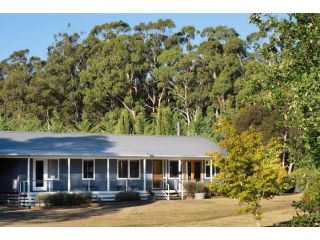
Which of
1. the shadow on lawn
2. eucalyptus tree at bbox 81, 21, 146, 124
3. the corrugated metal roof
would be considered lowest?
the shadow on lawn

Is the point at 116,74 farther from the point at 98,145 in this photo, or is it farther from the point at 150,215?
the point at 150,215

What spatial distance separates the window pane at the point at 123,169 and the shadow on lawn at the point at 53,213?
137 inches

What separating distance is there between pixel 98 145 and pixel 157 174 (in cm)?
405

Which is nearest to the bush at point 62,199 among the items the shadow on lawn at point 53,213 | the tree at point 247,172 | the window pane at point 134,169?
the shadow on lawn at point 53,213

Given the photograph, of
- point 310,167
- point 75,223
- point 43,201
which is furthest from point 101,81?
point 310,167

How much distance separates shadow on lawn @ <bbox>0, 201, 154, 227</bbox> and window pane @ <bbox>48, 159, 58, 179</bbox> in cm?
370

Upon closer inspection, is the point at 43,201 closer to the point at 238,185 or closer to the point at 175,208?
the point at 175,208

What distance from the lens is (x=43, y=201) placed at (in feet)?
110

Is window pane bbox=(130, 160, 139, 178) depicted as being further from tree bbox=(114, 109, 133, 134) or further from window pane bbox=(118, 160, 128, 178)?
tree bbox=(114, 109, 133, 134)

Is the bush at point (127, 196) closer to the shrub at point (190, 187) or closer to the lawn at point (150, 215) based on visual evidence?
the lawn at point (150, 215)

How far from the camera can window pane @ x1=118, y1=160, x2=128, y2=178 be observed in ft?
127

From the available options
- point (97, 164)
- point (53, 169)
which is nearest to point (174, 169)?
point (97, 164)

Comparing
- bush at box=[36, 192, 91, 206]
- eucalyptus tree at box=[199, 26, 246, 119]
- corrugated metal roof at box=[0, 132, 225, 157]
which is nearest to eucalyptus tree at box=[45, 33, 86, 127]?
eucalyptus tree at box=[199, 26, 246, 119]

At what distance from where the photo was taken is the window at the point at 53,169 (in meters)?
36.5
